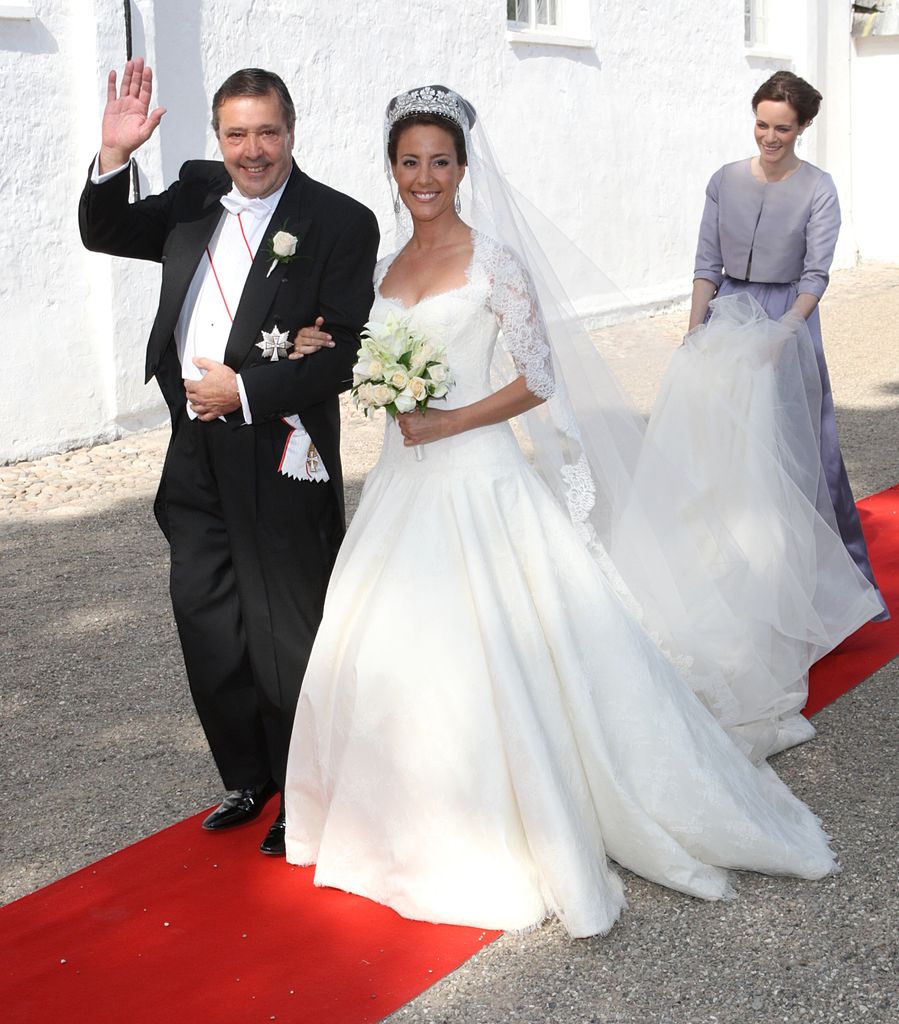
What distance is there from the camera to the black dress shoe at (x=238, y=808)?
4.14m

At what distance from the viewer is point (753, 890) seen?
12.0ft

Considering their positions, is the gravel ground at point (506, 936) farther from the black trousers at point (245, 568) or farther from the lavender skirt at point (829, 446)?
the lavender skirt at point (829, 446)

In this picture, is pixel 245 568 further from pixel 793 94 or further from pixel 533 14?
pixel 533 14

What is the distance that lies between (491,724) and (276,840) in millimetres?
854

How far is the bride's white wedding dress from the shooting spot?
3512 millimetres

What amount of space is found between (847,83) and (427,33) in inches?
366

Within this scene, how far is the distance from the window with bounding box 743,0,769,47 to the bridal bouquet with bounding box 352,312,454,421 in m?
15.2

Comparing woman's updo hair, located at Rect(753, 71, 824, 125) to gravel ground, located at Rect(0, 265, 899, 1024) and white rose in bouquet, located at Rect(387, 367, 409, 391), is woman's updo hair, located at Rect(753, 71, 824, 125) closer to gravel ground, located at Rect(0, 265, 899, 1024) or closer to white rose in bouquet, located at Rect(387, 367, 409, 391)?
gravel ground, located at Rect(0, 265, 899, 1024)

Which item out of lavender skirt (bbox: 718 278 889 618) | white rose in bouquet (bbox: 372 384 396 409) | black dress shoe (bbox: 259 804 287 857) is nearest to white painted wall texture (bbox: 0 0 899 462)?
lavender skirt (bbox: 718 278 889 618)

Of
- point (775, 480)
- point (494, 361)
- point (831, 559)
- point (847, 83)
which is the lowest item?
point (831, 559)

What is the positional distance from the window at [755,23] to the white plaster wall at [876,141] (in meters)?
2.29

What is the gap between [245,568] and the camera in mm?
3904

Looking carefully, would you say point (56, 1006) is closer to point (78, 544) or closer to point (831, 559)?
point (831, 559)

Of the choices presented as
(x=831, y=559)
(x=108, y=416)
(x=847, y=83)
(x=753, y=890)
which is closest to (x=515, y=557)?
(x=753, y=890)
